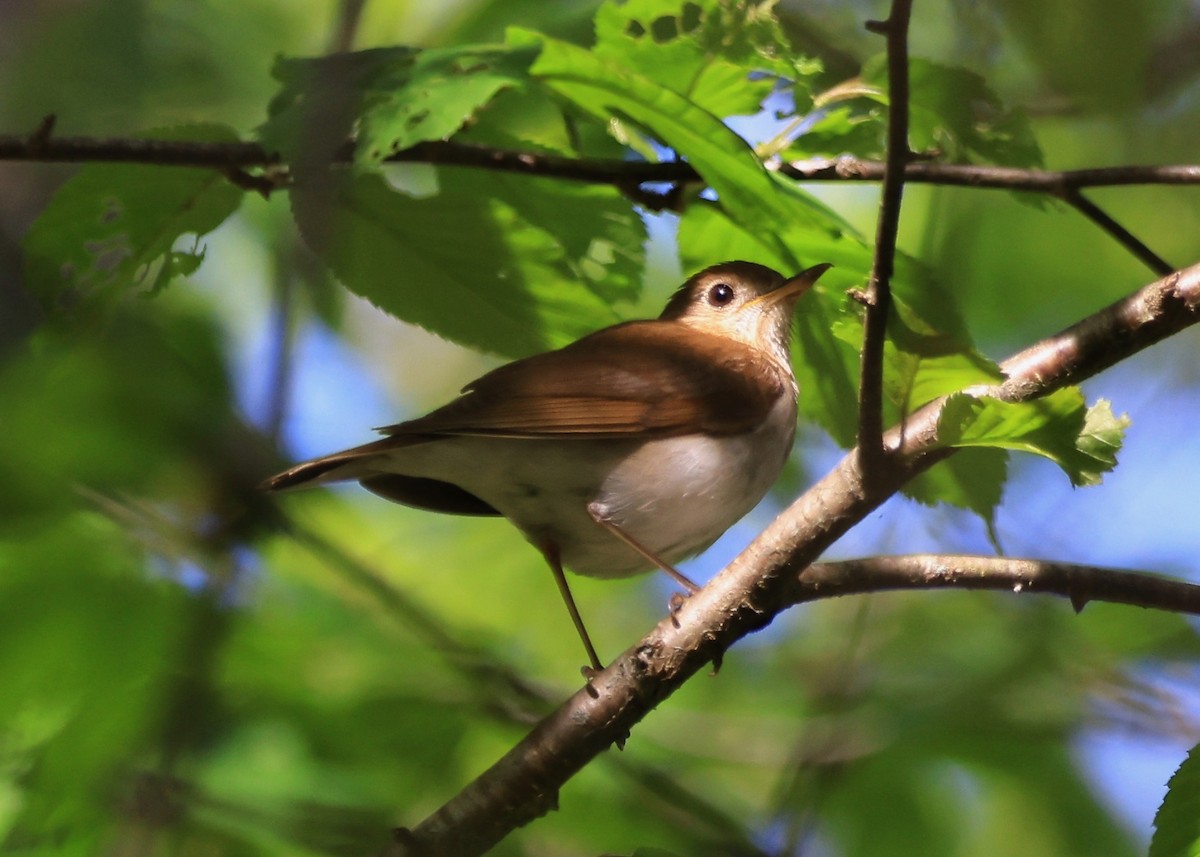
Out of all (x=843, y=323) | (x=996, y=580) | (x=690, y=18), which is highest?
(x=690, y=18)

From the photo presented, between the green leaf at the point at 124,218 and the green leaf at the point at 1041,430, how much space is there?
1.71 m

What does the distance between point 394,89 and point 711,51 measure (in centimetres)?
77

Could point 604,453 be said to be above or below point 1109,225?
above

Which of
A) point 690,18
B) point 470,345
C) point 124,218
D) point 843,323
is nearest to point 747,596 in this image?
point 843,323

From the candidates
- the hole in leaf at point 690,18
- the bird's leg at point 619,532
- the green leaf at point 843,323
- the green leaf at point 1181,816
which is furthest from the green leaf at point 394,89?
the green leaf at point 1181,816

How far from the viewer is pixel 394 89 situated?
2404mm

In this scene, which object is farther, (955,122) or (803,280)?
(803,280)

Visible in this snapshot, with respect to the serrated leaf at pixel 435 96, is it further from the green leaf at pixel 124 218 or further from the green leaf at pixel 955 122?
the green leaf at pixel 955 122

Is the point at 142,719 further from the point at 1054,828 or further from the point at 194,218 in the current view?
the point at 1054,828

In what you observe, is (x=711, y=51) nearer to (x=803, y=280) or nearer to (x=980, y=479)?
(x=803, y=280)

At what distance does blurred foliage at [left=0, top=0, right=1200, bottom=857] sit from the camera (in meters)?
2.16

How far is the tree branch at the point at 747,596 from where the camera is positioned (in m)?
2.35

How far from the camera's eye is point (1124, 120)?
4.02ft

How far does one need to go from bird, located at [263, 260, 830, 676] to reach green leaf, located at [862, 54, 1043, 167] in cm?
56
